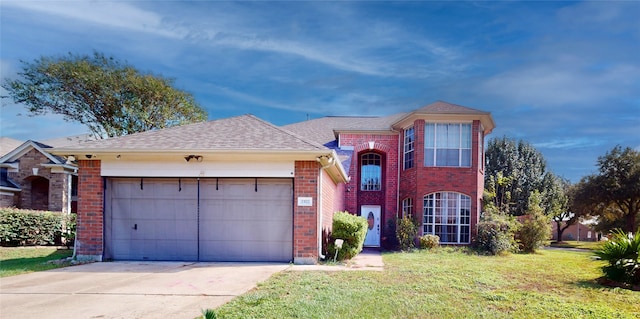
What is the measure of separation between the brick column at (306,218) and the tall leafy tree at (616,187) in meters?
26.9

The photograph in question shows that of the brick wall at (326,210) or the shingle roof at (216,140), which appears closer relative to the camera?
the shingle roof at (216,140)

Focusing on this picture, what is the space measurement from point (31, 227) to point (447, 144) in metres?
17.0

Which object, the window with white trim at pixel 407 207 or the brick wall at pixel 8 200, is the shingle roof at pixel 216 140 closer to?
the window with white trim at pixel 407 207

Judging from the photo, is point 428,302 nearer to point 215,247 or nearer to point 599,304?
point 599,304

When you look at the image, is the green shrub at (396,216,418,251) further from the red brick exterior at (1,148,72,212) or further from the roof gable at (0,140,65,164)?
the roof gable at (0,140,65,164)

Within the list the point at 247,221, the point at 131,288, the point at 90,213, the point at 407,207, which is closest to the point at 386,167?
the point at 407,207

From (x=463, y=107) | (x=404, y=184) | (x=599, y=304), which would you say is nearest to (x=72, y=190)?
(x=404, y=184)

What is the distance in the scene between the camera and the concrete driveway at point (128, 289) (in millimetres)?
6621

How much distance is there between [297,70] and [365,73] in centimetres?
220

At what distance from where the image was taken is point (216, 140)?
12.5 meters

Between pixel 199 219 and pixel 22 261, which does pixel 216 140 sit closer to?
pixel 199 219

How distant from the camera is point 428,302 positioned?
729 cm

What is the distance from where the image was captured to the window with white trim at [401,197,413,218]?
20.5 metres

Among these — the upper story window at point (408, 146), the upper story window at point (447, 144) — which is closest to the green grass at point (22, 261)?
the upper story window at point (408, 146)
